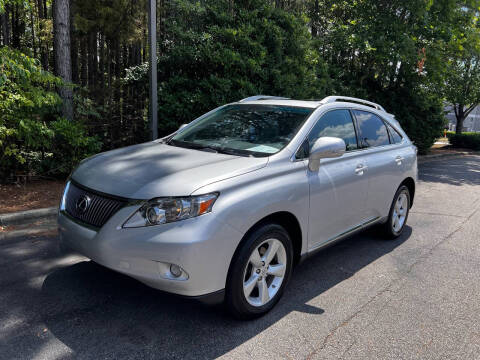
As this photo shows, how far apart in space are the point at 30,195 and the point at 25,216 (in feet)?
2.92

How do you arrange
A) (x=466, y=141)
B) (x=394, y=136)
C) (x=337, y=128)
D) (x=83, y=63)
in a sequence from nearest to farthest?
1. (x=337, y=128)
2. (x=394, y=136)
3. (x=83, y=63)
4. (x=466, y=141)

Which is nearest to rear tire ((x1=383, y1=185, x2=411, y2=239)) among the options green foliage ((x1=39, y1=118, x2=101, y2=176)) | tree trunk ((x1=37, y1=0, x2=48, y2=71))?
green foliage ((x1=39, y1=118, x2=101, y2=176))

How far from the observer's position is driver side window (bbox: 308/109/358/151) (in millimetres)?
3980

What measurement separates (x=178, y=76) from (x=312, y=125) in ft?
18.0

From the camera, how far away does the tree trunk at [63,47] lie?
718 cm

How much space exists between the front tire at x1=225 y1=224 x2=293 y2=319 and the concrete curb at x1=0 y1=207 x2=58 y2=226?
359cm

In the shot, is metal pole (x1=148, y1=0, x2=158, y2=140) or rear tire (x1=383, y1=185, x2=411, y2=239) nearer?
rear tire (x1=383, y1=185, x2=411, y2=239)

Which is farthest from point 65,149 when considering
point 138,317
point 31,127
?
point 138,317

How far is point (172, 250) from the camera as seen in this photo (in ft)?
9.02

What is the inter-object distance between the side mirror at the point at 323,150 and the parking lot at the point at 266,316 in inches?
47.3

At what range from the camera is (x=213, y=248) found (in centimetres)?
282

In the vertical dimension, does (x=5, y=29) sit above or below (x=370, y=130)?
above

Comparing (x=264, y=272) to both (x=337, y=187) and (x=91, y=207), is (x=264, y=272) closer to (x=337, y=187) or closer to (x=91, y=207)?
(x=337, y=187)

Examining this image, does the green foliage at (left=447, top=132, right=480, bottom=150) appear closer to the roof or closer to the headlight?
the roof
